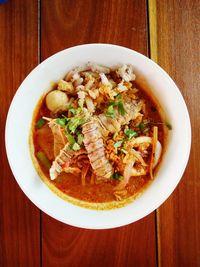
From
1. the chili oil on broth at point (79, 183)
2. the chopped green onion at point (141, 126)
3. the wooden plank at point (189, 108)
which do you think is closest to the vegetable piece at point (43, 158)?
the chili oil on broth at point (79, 183)

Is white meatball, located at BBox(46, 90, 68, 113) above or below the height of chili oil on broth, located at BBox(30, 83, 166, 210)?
above

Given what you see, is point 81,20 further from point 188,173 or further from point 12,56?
point 188,173

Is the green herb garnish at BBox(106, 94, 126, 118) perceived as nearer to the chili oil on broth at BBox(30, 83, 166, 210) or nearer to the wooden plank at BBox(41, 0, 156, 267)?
the chili oil on broth at BBox(30, 83, 166, 210)

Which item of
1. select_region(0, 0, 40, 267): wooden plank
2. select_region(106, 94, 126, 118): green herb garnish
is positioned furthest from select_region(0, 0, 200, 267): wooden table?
select_region(106, 94, 126, 118): green herb garnish

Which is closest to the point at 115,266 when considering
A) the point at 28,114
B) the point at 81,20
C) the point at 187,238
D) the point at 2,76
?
the point at 187,238

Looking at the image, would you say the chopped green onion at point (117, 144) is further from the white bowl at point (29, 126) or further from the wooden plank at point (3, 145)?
the wooden plank at point (3, 145)

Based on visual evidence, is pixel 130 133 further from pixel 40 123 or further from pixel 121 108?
pixel 40 123

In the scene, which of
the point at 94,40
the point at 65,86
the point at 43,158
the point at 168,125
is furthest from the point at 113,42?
the point at 43,158

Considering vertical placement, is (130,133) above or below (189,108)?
below
